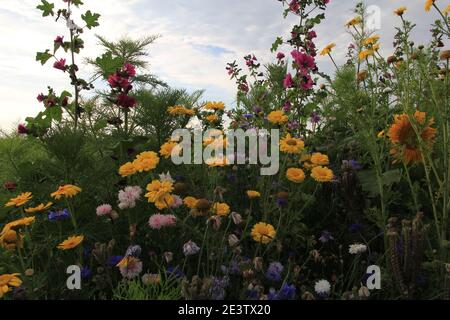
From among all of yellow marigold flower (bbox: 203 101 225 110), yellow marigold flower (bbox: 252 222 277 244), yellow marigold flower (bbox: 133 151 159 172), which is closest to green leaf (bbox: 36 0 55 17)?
yellow marigold flower (bbox: 203 101 225 110)

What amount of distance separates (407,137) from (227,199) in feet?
3.64

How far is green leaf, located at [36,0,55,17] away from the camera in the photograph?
12.1ft

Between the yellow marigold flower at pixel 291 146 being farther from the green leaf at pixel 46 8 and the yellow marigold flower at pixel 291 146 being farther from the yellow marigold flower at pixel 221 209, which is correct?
the green leaf at pixel 46 8

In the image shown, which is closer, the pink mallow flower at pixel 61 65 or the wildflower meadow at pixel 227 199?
the wildflower meadow at pixel 227 199

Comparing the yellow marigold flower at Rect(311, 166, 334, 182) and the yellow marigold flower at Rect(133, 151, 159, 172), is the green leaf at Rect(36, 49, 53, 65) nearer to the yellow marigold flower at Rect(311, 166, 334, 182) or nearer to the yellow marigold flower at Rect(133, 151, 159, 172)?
the yellow marigold flower at Rect(133, 151, 159, 172)

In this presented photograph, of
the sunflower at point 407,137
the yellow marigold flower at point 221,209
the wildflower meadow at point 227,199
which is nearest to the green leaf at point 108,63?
the wildflower meadow at point 227,199

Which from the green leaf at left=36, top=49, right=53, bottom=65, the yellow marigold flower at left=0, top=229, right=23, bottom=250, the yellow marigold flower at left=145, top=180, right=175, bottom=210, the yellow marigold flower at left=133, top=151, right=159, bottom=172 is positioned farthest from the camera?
the green leaf at left=36, top=49, right=53, bottom=65

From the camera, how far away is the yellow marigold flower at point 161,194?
220cm

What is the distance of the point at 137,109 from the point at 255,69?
300cm

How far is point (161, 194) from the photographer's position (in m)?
2.19

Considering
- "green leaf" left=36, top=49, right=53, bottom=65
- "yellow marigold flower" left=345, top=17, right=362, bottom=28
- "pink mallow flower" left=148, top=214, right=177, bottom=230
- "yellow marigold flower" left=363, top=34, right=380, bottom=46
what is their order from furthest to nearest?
"green leaf" left=36, top=49, right=53, bottom=65 → "yellow marigold flower" left=345, top=17, right=362, bottom=28 → "yellow marigold flower" left=363, top=34, right=380, bottom=46 → "pink mallow flower" left=148, top=214, right=177, bottom=230

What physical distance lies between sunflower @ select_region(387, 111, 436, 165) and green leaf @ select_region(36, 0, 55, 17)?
2.74 meters

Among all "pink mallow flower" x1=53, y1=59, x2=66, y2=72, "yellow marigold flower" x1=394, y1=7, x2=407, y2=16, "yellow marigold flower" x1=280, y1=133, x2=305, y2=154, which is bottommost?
"yellow marigold flower" x1=280, y1=133, x2=305, y2=154
